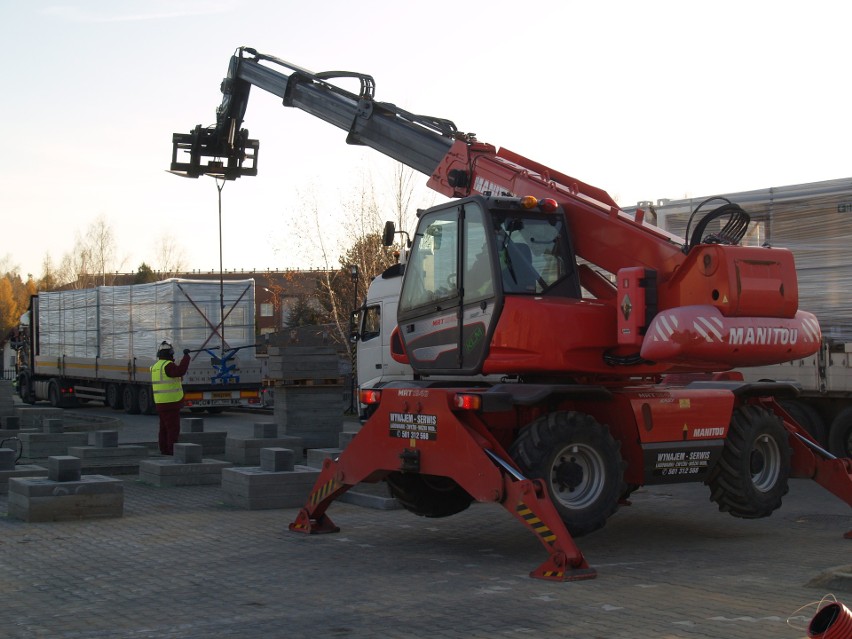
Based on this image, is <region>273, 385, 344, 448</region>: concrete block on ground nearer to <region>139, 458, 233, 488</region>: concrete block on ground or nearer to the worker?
the worker

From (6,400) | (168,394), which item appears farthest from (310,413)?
(6,400)

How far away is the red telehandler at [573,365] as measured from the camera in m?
9.20

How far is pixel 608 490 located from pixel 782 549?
1821 millimetres

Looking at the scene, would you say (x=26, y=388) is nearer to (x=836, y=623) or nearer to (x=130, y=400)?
(x=130, y=400)

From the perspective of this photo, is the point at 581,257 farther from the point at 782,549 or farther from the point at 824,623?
the point at 824,623

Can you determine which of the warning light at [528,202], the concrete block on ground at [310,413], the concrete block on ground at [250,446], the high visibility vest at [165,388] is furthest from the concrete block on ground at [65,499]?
the concrete block on ground at [310,413]

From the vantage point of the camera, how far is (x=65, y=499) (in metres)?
11.8

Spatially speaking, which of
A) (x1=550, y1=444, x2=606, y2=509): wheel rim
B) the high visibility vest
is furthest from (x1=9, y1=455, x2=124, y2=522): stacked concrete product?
the high visibility vest

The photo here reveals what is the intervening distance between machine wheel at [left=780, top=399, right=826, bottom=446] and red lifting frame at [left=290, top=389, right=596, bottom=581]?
7.66 m

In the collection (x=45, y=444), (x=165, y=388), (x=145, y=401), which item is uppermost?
(x=165, y=388)

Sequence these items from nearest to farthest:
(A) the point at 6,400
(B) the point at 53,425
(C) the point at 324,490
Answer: (C) the point at 324,490, (B) the point at 53,425, (A) the point at 6,400

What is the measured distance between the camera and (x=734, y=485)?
10.6 metres

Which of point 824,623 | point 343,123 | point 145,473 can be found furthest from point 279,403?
point 824,623

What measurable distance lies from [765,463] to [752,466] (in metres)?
0.21
